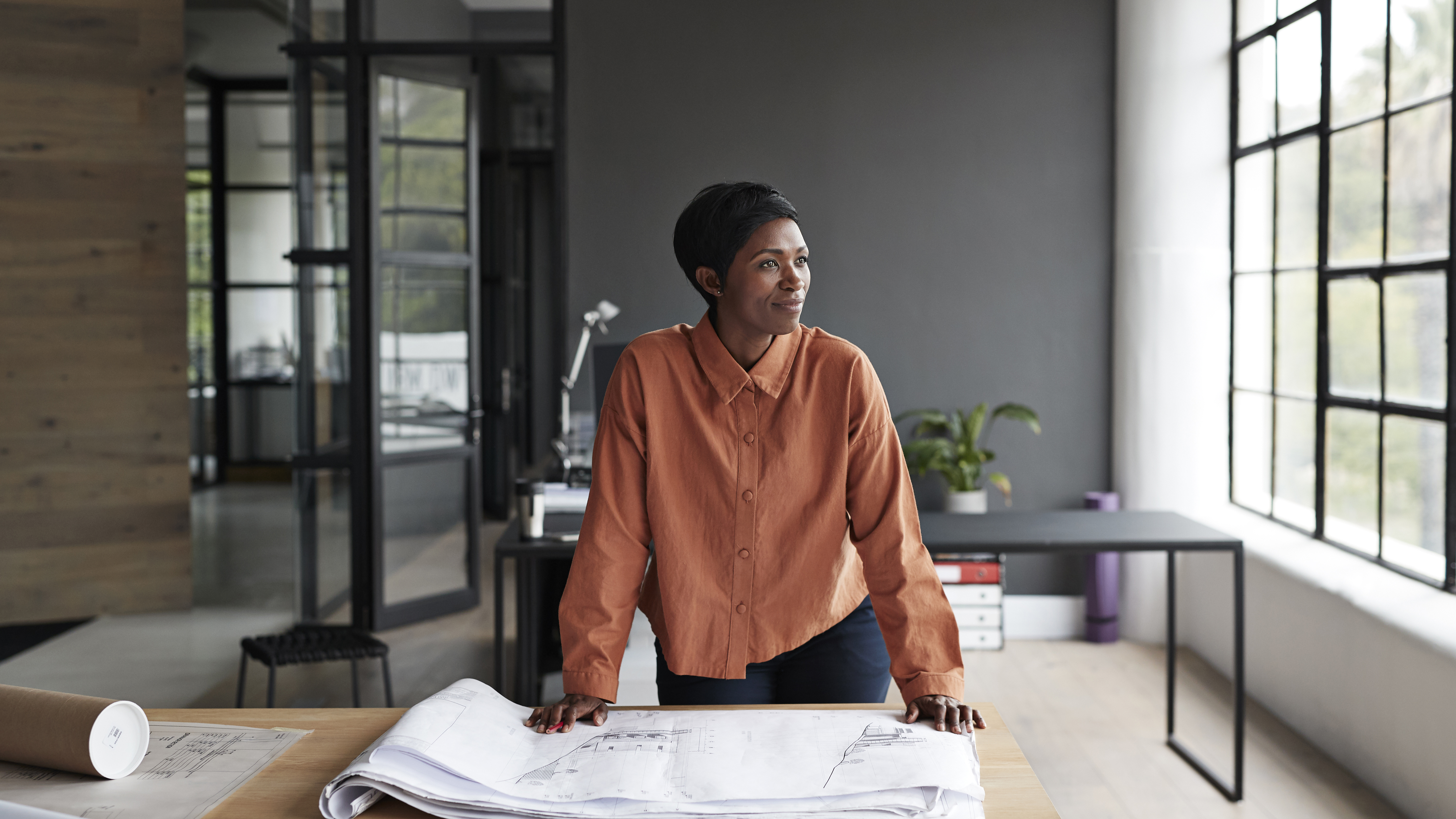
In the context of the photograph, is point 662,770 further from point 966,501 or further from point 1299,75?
point 1299,75

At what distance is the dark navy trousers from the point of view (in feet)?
5.05

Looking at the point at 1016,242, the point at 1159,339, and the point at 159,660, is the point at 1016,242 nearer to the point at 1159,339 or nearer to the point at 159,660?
the point at 1159,339

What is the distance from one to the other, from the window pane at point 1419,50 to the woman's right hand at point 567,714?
115 inches

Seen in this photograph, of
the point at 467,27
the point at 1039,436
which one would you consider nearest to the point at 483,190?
the point at 467,27

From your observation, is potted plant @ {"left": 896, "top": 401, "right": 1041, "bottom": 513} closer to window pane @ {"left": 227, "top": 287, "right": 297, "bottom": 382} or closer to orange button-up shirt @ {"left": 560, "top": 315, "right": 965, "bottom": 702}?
orange button-up shirt @ {"left": 560, "top": 315, "right": 965, "bottom": 702}

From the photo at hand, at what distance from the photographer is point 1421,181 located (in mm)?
3006

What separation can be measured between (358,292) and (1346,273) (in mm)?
3899

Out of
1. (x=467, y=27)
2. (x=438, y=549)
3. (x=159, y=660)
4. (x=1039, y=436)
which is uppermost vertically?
(x=467, y=27)

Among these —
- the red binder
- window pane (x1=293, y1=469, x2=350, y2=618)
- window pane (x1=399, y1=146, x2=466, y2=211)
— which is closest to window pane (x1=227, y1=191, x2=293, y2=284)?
window pane (x1=399, y1=146, x2=466, y2=211)

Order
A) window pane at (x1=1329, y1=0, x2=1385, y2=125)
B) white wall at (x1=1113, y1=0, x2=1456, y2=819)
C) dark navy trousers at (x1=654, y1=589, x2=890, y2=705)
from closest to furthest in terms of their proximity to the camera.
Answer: dark navy trousers at (x1=654, y1=589, x2=890, y2=705)
window pane at (x1=1329, y1=0, x2=1385, y2=125)
white wall at (x1=1113, y1=0, x2=1456, y2=819)

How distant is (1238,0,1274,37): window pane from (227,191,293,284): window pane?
7.10 metres

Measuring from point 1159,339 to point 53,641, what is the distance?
488 centimetres

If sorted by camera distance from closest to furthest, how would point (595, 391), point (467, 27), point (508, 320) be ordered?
point (595, 391) → point (467, 27) → point (508, 320)

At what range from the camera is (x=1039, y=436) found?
179 inches
